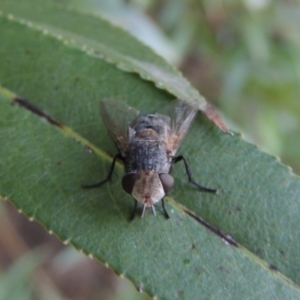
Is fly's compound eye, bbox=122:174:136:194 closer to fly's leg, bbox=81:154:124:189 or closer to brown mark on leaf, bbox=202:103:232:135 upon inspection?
fly's leg, bbox=81:154:124:189

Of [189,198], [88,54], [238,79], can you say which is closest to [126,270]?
[189,198]

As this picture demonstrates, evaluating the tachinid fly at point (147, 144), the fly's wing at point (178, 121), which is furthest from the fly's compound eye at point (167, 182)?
the fly's wing at point (178, 121)

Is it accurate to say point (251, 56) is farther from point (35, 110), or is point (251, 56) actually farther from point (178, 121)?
point (35, 110)

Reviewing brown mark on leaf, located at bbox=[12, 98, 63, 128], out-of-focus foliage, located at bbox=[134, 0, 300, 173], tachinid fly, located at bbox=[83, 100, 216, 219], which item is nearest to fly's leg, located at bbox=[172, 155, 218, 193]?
tachinid fly, located at bbox=[83, 100, 216, 219]

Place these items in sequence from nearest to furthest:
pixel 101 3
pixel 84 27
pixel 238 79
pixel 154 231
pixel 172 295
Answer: pixel 172 295 → pixel 154 231 → pixel 84 27 → pixel 101 3 → pixel 238 79

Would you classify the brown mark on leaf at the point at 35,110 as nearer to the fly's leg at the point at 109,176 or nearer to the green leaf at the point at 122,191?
the green leaf at the point at 122,191

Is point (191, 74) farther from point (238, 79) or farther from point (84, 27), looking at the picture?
point (84, 27)
